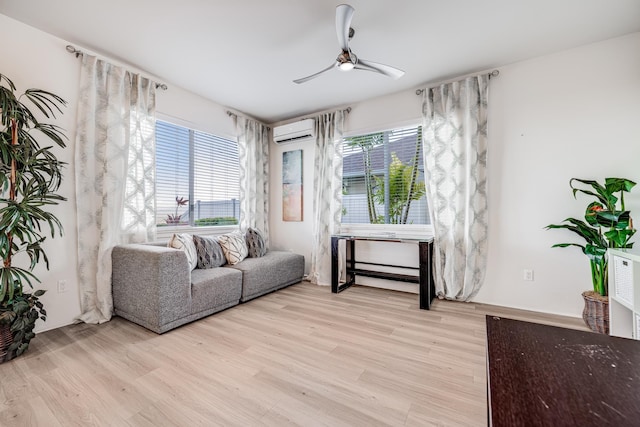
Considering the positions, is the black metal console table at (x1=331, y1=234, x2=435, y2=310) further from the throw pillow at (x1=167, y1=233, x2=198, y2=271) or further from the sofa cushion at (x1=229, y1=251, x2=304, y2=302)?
the throw pillow at (x1=167, y1=233, x2=198, y2=271)

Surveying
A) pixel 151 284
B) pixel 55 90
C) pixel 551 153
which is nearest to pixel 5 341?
pixel 151 284

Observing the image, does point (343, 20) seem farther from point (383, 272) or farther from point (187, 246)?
point (383, 272)

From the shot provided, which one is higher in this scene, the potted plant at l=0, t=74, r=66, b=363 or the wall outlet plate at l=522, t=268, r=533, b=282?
the potted plant at l=0, t=74, r=66, b=363

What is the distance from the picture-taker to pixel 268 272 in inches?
131

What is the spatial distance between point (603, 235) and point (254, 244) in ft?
11.8

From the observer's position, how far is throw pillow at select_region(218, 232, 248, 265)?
3.30 metres

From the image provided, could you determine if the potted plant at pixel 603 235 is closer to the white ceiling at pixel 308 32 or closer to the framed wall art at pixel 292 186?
the white ceiling at pixel 308 32

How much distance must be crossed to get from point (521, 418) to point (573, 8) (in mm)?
2959

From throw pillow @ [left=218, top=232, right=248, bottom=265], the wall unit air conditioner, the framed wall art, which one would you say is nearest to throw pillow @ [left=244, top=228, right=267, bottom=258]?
throw pillow @ [left=218, top=232, right=248, bottom=265]

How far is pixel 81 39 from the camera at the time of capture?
2.37 m

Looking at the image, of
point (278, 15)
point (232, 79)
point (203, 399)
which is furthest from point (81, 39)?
point (203, 399)

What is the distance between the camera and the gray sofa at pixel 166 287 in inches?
88.6

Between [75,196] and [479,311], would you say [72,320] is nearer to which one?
[75,196]

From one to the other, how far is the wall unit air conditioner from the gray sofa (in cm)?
218
